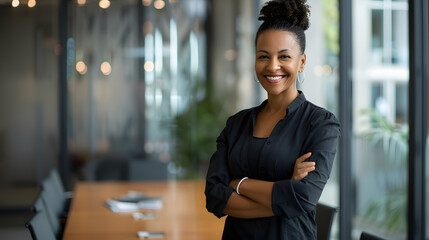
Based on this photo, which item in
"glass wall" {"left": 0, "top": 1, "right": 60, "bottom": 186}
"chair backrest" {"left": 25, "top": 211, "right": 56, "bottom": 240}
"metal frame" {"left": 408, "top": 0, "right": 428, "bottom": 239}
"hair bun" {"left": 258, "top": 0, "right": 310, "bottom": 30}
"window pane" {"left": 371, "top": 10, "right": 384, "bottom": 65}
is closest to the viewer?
"hair bun" {"left": 258, "top": 0, "right": 310, "bottom": 30}

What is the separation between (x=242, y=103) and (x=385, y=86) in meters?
3.43

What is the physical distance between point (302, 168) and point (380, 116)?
2.61 m

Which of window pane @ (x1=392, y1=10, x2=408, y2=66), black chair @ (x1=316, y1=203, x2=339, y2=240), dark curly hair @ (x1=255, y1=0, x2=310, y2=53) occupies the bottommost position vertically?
black chair @ (x1=316, y1=203, x2=339, y2=240)

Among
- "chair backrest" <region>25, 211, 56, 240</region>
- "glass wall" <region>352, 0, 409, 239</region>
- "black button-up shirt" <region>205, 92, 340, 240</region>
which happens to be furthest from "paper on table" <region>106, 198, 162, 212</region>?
"black button-up shirt" <region>205, 92, 340, 240</region>

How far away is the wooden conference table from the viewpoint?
10.1ft

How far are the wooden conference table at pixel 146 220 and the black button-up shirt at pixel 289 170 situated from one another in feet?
3.53

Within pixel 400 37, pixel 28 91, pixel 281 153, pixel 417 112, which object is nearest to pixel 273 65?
pixel 281 153

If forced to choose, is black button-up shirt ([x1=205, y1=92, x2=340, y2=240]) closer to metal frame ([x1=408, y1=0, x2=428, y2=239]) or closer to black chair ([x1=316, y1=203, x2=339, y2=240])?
black chair ([x1=316, y1=203, x2=339, y2=240])

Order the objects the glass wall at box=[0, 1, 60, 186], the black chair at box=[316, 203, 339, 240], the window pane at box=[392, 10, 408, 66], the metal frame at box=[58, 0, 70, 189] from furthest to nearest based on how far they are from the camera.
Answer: the metal frame at box=[58, 0, 70, 189] < the glass wall at box=[0, 1, 60, 186] < the window pane at box=[392, 10, 408, 66] < the black chair at box=[316, 203, 339, 240]

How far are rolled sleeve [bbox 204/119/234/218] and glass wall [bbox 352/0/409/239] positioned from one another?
6.86 ft

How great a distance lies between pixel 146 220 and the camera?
3465 millimetres

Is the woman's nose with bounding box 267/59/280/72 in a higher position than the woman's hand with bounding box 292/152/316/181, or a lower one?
higher

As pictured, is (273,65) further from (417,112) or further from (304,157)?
(417,112)

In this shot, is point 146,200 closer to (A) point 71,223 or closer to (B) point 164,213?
(B) point 164,213
